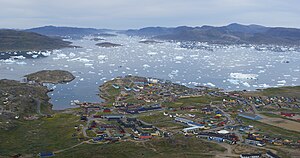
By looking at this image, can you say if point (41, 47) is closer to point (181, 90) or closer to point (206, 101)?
point (181, 90)

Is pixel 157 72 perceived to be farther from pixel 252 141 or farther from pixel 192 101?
pixel 252 141

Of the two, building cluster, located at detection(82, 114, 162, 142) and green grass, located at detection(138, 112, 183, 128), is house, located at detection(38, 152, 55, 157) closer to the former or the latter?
building cluster, located at detection(82, 114, 162, 142)

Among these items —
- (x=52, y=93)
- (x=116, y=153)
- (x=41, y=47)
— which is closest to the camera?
(x=116, y=153)

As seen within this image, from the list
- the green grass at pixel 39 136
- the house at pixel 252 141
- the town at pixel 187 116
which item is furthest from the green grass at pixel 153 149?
the house at pixel 252 141

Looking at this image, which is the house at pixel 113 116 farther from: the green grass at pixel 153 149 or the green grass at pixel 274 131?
the green grass at pixel 274 131

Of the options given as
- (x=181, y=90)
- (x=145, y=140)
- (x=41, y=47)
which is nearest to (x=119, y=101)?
(x=181, y=90)

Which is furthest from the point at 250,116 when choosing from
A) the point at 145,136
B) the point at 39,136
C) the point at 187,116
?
the point at 39,136
